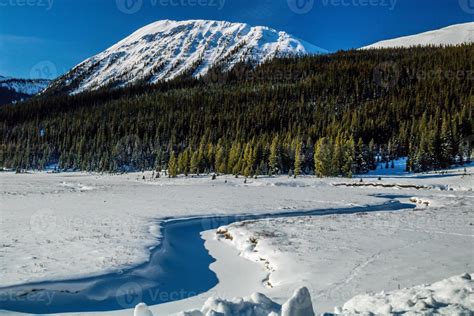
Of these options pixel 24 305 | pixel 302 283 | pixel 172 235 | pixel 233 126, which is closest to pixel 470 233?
pixel 302 283

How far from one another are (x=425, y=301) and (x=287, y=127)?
454 ft

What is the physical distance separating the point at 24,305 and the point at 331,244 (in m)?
13.0

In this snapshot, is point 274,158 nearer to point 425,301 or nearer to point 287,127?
point 287,127

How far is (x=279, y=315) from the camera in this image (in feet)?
26.0

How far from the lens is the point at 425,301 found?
7.72 meters

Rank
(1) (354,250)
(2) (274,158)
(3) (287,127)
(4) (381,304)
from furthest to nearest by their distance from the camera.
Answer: (3) (287,127), (2) (274,158), (1) (354,250), (4) (381,304)

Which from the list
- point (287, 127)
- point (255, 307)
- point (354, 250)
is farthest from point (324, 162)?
point (287, 127)

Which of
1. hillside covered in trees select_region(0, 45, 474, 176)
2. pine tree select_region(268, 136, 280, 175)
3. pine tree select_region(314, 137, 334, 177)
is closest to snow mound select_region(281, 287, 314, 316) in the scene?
pine tree select_region(314, 137, 334, 177)

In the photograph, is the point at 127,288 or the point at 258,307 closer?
the point at 258,307

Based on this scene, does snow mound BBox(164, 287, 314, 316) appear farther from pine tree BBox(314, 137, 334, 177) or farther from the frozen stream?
Result: pine tree BBox(314, 137, 334, 177)

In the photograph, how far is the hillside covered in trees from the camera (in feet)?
281

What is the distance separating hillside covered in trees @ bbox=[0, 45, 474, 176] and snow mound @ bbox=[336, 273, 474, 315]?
213 ft

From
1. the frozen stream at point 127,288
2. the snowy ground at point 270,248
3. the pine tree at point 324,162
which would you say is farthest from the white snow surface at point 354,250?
the pine tree at point 324,162

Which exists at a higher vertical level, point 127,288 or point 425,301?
point 425,301
